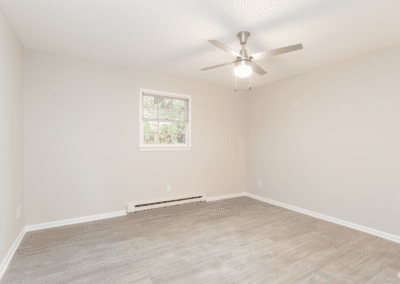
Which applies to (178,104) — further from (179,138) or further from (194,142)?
(194,142)

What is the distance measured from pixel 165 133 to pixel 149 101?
27.0 inches

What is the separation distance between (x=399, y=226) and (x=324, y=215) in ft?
3.16

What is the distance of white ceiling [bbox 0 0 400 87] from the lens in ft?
6.73

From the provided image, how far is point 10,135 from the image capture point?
2363mm

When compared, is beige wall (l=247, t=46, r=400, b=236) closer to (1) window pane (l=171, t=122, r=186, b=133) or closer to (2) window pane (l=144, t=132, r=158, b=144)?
(1) window pane (l=171, t=122, r=186, b=133)

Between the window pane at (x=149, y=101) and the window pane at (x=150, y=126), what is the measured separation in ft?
1.08

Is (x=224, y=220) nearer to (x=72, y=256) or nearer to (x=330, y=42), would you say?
(x=72, y=256)

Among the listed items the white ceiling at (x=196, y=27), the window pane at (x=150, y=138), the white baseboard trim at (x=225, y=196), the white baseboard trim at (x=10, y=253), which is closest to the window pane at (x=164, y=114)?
the window pane at (x=150, y=138)

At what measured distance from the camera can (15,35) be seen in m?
2.61

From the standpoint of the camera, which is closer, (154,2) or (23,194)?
(154,2)

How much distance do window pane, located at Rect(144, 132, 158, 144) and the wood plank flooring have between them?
136 cm

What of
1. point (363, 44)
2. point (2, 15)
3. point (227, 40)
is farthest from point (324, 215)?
point (2, 15)

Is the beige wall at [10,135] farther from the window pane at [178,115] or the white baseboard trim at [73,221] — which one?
the window pane at [178,115]

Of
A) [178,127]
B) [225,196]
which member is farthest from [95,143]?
[225,196]
